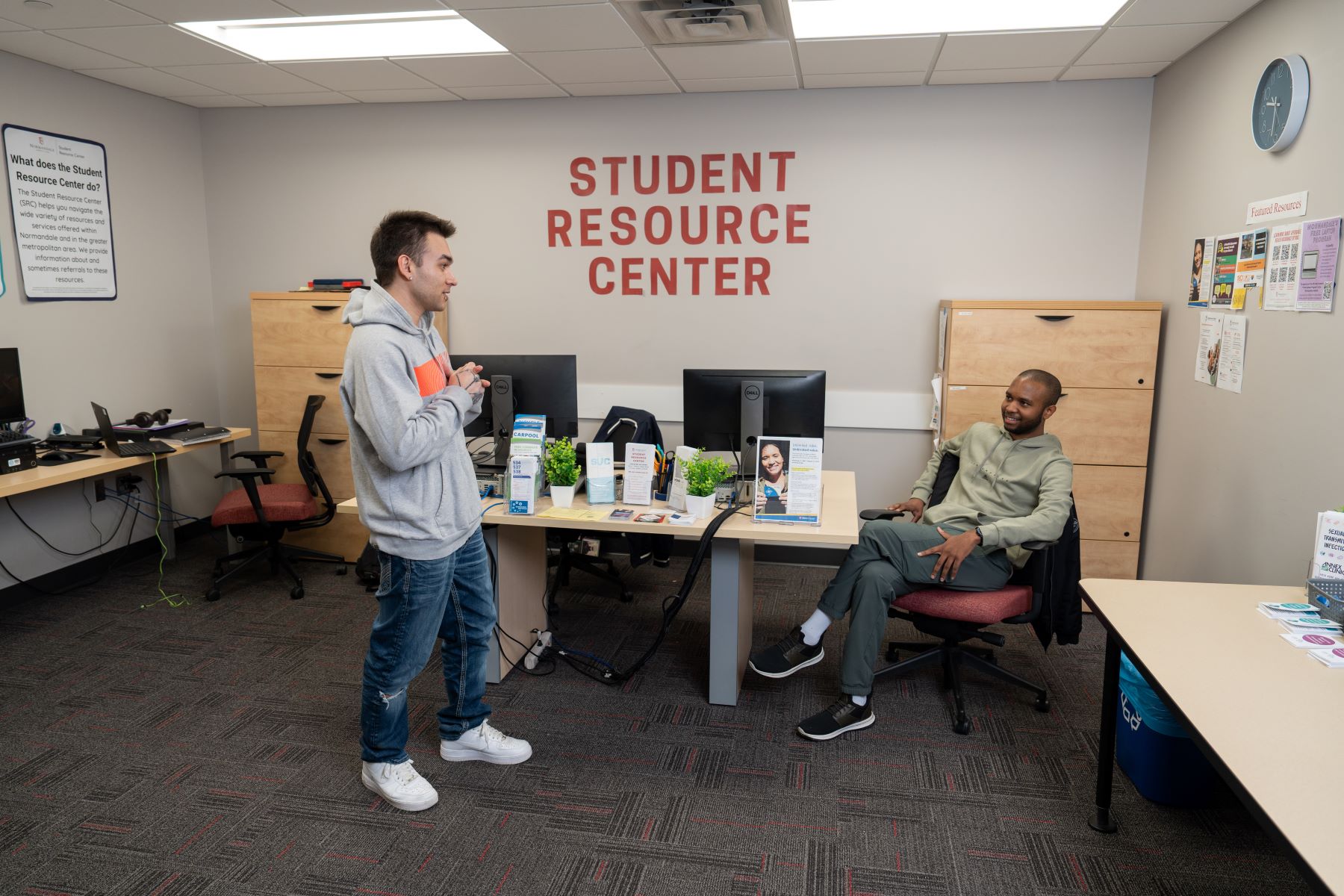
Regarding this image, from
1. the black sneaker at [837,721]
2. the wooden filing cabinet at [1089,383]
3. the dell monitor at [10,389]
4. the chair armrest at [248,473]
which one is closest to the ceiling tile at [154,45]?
the dell monitor at [10,389]

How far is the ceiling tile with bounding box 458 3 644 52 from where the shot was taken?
10.6 feet

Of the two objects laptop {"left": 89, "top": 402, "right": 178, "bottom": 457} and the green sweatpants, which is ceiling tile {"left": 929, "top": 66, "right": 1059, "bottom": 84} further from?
laptop {"left": 89, "top": 402, "right": 178, "bottom": 457}

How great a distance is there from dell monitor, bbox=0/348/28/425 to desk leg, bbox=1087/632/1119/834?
4.55 meters

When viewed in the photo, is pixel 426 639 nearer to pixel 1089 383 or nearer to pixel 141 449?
pixel 141 449

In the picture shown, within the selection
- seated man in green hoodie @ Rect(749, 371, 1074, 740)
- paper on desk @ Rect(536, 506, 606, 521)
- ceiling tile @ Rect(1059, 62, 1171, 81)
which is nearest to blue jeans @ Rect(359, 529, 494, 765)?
paper on desk @ Rect(536, 506, 606, 521)

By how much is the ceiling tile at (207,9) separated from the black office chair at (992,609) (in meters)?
3.26

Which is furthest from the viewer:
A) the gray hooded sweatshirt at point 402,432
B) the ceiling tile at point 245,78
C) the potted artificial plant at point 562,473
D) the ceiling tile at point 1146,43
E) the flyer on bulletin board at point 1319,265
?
the ceiling tile at point 245,78

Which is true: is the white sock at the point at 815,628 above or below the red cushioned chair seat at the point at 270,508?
below

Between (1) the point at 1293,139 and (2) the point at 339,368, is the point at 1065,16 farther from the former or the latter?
(2) the point at 339,368

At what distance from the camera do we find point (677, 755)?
9.20 feet

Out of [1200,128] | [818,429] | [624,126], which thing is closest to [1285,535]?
[818,429]

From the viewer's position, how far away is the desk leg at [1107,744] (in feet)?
7.63

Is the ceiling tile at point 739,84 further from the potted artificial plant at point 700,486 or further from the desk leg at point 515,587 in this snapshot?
the desk leg at point 515,587

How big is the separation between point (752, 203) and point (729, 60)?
86 cm
